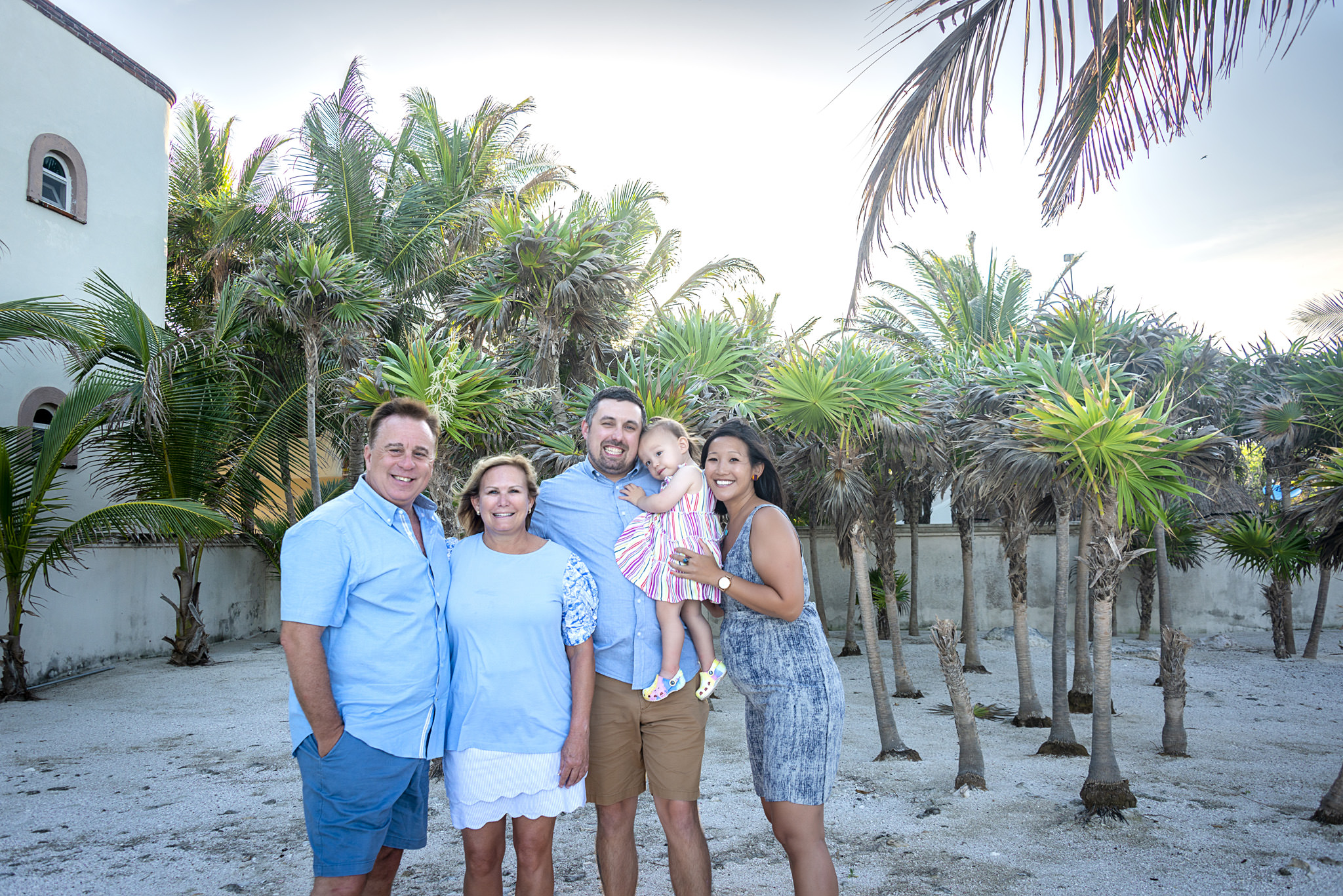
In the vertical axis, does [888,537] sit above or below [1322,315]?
below

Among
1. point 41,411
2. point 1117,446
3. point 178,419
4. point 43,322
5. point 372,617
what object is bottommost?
point 372,617

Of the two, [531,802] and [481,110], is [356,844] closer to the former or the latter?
[531,802]

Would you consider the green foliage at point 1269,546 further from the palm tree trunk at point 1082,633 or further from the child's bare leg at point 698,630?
the child's bare leg at point 698,630

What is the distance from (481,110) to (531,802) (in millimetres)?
18200

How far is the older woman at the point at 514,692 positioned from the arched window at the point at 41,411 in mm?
10123

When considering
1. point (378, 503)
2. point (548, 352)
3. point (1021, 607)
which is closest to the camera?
point (378, 503)

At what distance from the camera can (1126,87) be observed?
8.12 ft

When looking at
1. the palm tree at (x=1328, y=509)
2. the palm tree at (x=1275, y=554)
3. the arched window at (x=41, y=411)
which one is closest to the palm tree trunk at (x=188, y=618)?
the arched window at (x=41, y=411)

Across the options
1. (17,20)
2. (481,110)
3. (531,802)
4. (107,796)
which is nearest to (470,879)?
(531,802)

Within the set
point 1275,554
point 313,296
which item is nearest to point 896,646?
point 1275,554

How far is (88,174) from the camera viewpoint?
38.7ft

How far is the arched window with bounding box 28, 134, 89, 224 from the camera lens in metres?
10.9

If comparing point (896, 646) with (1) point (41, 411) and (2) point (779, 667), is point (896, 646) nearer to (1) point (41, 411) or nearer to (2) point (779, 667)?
(2) point (779, 667)

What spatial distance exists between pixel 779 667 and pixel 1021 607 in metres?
6.26
